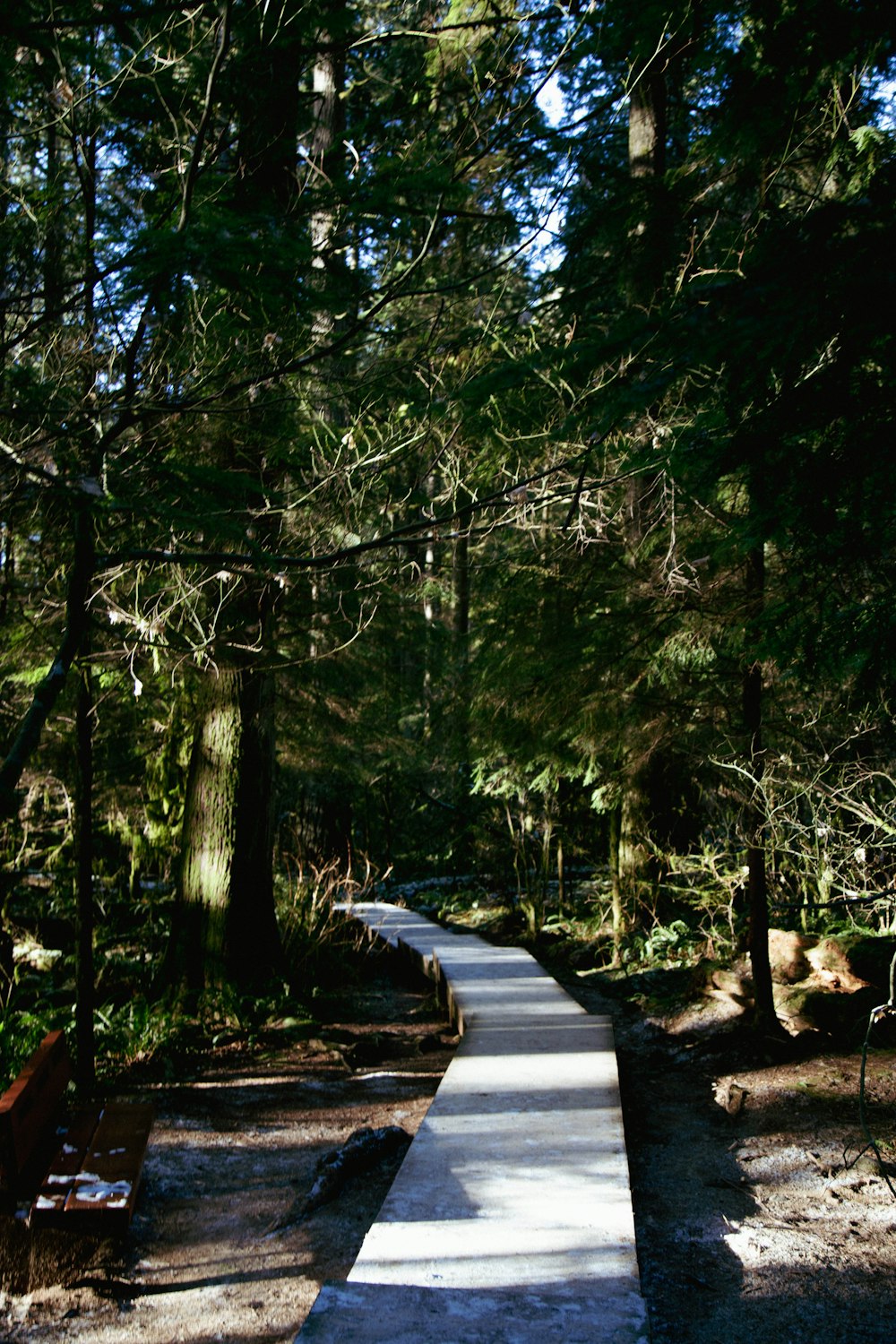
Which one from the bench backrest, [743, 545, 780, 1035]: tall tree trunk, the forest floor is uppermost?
[743, 545, 780, 1035]: tall tree trunk

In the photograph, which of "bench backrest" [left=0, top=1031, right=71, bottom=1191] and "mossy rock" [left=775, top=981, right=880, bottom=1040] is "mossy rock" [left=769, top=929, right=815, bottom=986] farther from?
"bench backrest" [left=0, top=1031, right=71, bottom=1191]

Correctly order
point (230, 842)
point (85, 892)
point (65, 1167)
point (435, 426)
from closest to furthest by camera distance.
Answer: point (65, 1167) < point (85, 892) < point (435, 426) < point (230, 842)

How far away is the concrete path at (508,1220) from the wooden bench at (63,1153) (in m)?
1.20

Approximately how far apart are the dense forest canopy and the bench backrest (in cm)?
148

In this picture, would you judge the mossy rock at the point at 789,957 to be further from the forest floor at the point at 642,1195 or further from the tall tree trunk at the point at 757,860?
the tall tree trunk at the point at 757,860

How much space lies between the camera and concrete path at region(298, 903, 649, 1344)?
3344 millimetres

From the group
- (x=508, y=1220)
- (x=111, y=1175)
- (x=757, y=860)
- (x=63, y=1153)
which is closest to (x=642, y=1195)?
(x=508, y=1220)

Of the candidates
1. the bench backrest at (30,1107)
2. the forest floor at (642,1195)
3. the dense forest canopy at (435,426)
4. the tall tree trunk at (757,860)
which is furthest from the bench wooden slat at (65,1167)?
the tall tree trunk at (757,860)

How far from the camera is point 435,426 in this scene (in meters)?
7.52

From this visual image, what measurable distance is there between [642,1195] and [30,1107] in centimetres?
304

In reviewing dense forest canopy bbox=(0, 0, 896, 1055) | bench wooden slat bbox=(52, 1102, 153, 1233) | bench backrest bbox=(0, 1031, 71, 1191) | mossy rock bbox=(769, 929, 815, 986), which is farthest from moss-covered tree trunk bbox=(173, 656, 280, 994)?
mossy rock bbox=(769, 929, 815, 986)

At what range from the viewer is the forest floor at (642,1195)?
13.1ft

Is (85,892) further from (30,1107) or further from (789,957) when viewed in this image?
(789,957)

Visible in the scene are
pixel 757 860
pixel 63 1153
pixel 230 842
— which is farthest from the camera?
pixel 230 842
